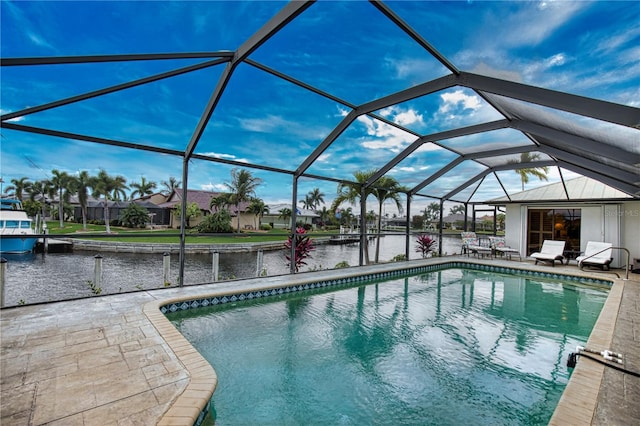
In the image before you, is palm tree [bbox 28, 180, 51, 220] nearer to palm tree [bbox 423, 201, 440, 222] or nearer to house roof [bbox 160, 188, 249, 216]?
house roof [bbox 160, 188, 249, 216]

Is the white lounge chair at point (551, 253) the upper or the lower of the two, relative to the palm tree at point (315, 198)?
lower

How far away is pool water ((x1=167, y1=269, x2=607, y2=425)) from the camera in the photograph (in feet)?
8.63

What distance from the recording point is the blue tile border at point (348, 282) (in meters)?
4.91

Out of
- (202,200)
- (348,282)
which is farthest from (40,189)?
(202,200)

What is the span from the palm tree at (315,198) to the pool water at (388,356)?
4456 cm

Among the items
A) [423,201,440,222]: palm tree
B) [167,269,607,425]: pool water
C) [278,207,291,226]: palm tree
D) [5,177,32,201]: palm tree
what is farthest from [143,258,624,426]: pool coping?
[278,207,291,226]: palm tree

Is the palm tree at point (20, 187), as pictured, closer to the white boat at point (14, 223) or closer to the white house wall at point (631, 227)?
the white boat at point (14, 223)

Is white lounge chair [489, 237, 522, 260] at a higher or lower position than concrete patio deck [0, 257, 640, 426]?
higher

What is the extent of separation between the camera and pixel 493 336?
4414 mm

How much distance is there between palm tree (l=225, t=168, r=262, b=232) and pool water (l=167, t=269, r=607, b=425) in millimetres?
20645

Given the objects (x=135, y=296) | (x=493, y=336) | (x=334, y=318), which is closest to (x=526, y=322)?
(x=493, y=336)

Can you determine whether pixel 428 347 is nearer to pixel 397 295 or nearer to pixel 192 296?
pixel 397 295

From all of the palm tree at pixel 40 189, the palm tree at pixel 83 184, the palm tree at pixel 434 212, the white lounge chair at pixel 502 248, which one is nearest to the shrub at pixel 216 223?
the palm tree at pixel 40 189

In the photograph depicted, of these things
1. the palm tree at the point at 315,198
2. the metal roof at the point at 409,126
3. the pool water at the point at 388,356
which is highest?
the palm tree at the point at 315,198
